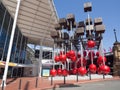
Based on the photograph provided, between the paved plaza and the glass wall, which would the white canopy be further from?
the paved plaza

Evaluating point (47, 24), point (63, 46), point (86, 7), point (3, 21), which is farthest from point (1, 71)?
point (86, 7)

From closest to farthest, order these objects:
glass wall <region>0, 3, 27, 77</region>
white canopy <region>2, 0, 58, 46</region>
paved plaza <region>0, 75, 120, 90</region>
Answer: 1. paved plaza <region>0, 75, 120, 90</region>
2. white canopy <region>2, 0, 58, 46</region>
3. glass wall <region>0, 3, 27, 77</region>

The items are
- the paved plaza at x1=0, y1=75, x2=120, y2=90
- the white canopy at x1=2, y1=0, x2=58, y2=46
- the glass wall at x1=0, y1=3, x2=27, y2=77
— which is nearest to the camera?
the paved plaza at x1=0, y1=75, x2=120, y2=90

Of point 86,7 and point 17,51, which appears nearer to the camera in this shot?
point 86,7

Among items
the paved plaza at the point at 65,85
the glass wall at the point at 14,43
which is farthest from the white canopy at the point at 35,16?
the paved plaza at the point at 65,85

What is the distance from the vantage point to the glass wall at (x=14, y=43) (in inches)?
1122

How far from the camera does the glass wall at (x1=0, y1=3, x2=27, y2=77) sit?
28.5 m

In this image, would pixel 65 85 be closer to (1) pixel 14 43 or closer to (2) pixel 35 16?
(2) pixel 35 16

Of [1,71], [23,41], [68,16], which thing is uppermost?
[23,41]

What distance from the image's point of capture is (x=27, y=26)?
3272 cm

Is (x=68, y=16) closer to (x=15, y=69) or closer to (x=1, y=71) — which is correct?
(x=1, y=71)

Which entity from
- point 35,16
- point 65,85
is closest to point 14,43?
point 35,16

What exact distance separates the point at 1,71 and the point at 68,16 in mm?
21862

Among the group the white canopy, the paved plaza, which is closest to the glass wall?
the white canopy
